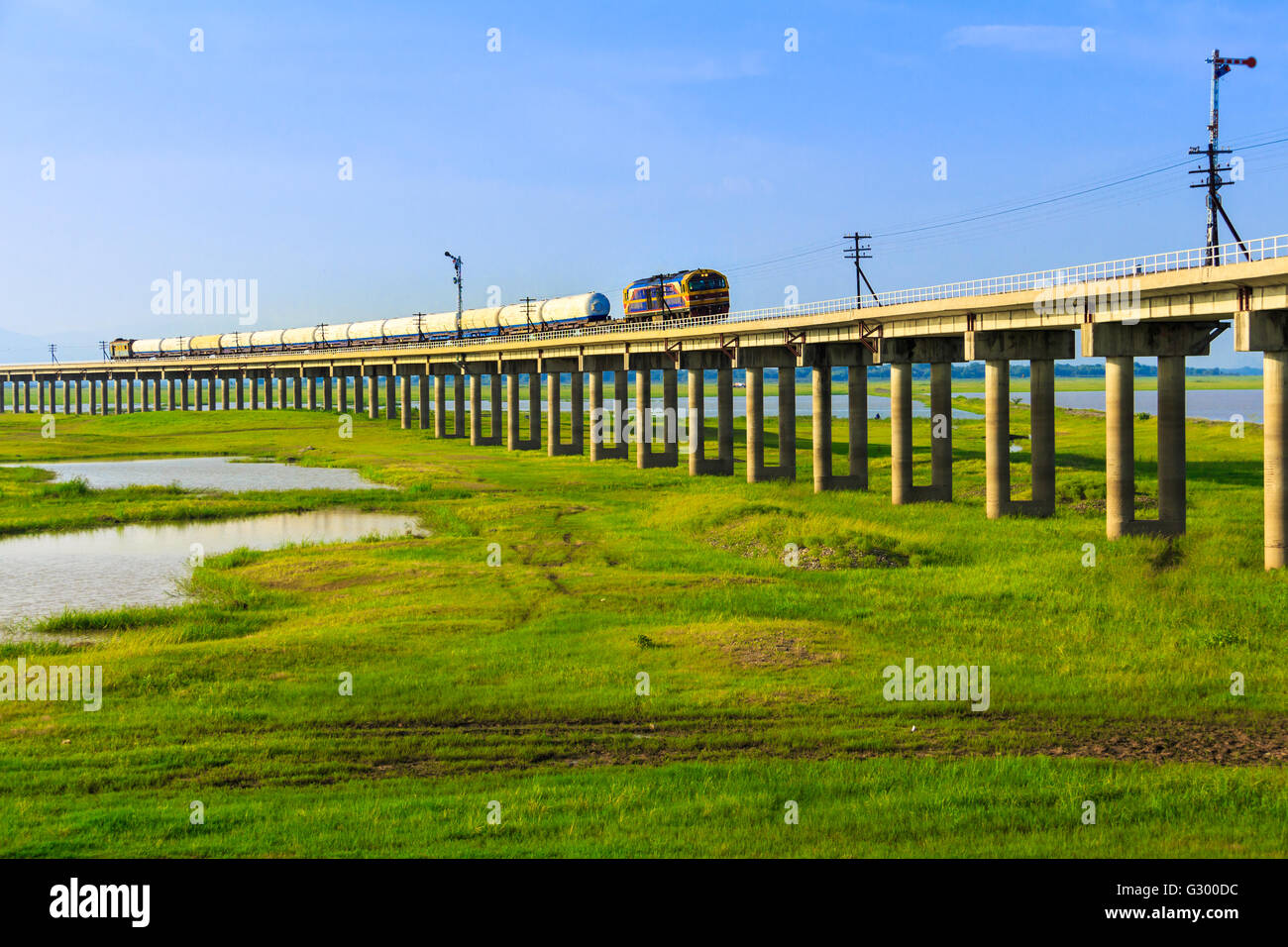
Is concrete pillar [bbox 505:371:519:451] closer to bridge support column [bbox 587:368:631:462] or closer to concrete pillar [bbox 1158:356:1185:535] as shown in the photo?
bridge support column [bbox 587:368:631:462]

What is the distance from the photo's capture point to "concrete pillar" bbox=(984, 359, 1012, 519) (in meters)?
45.2

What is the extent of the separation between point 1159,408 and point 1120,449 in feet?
6.13

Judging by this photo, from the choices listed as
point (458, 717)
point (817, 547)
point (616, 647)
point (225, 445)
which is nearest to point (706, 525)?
point (817, 547)

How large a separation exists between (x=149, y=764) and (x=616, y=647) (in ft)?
33.6

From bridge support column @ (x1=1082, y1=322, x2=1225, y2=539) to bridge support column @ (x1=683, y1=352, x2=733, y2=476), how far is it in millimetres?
31770

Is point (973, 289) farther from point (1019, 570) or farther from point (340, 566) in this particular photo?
point (340, 566)

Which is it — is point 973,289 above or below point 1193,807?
above

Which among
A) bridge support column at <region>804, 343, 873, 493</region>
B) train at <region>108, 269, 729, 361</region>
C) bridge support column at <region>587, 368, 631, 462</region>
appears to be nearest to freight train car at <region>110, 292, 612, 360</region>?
train at <region>108, 269, 729, 361</region>

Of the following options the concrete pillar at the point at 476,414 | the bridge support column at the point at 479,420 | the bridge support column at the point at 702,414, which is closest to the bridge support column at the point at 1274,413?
the bridge support column at the point at 702,414

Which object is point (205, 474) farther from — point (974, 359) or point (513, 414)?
point (974, 359)

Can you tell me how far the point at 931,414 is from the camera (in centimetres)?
5059

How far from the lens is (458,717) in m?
20.1

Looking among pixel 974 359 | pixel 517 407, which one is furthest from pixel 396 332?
pixel 974 359

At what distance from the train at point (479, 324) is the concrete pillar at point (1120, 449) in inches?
1722
